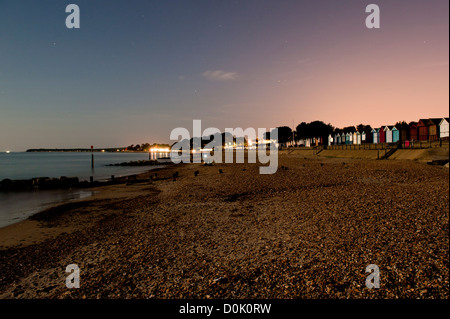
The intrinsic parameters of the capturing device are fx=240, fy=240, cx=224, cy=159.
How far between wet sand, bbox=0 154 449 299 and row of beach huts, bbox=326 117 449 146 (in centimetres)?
3536

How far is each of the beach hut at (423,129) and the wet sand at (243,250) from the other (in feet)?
154

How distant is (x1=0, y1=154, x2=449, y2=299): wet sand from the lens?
17.9 ft

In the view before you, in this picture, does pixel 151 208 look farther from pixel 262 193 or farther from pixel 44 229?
pixel 262 193

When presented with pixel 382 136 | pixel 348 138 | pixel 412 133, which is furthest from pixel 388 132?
pixel 348 138

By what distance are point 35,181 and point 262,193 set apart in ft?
89.9

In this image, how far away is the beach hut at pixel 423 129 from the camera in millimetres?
49309

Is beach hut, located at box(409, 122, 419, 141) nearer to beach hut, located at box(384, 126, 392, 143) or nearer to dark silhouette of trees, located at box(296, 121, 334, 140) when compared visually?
beach hut, located at box(384, 126, 392, 143)

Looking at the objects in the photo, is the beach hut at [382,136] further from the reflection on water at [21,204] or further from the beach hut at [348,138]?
the reflection on water at [21,204]

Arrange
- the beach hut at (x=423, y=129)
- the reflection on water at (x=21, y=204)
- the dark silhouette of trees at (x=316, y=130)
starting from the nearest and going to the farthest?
the reflection on water at (x=21, y=204), the beach hut at (x=423, y=129), the dark silhouette of trees at (x=316, y=130)

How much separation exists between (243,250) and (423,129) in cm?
6071

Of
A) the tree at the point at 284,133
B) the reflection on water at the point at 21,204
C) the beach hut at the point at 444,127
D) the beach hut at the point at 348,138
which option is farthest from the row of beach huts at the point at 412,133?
the tree at the point at 284,133

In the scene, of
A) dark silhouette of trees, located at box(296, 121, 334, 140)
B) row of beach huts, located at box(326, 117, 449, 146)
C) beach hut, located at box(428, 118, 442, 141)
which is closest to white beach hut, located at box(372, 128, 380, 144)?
row of beach huts, located at box(326, 117, 449, 146)

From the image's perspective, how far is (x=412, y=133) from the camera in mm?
54688

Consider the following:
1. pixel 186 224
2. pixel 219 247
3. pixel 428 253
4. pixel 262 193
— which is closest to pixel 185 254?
pixel 219 247
